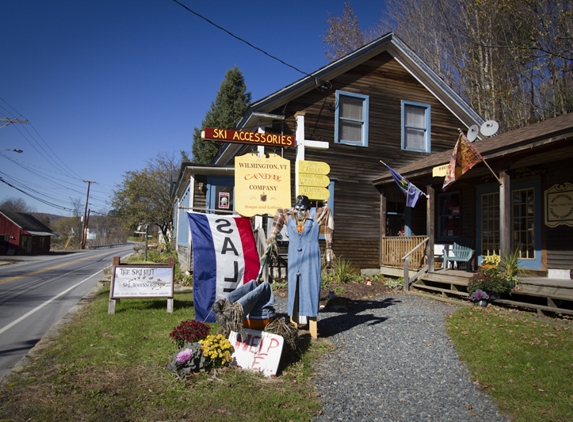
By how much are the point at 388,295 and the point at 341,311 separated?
2765mm

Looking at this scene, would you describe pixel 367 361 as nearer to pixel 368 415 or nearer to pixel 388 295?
pixel 368 415

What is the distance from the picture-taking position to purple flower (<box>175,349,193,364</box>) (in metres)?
4.82

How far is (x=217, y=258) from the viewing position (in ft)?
22.2

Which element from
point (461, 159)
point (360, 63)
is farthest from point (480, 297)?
point (360, 63)

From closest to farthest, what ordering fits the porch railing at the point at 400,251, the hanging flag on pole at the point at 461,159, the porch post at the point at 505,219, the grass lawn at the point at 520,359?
the grass lawn at the point at 520,359 → the porch post at the point at 505,219 → the hanging flag on pole at the point at 461,159 → the porch railing at the point at 400,251

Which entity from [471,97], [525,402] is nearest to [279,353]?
[525,402]

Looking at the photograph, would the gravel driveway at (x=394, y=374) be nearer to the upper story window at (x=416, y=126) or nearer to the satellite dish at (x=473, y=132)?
the satellite dish at (x=473, y=132)

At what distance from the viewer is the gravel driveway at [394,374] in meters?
4.22

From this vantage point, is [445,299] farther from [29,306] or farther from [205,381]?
[29,306]

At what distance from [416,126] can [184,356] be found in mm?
13152

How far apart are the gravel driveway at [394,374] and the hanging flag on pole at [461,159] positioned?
11.0 ft

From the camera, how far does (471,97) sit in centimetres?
2525

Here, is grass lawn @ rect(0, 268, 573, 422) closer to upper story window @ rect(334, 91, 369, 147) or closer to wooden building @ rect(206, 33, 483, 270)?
wooden building @ rect(206, 33, 483, 270)

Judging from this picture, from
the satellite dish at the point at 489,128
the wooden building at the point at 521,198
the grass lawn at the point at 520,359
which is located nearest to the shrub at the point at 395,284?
the wooden building at the point at 521,198
